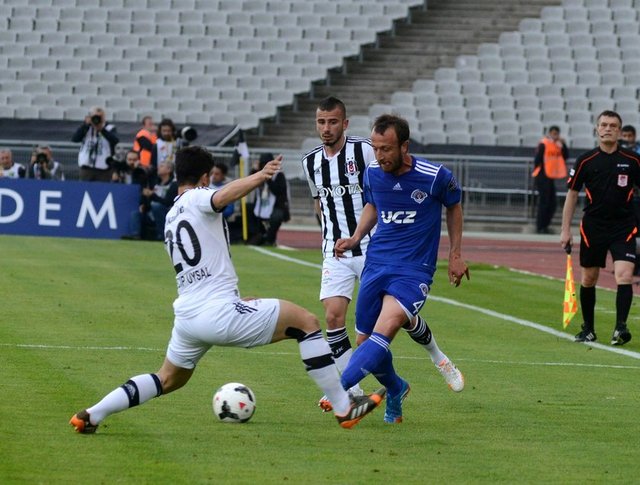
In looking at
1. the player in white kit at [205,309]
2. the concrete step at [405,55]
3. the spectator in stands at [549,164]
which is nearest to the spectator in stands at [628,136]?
the spectator in stands at [549,164]

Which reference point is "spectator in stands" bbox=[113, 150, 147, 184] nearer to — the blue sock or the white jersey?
the blue sock

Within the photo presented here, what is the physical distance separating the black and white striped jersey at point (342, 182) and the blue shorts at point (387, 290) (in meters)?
1.09

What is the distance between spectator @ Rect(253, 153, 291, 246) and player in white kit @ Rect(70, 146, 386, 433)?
17.1 m

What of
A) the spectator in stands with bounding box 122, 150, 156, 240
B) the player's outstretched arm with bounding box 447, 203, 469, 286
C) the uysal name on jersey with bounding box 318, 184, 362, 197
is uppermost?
the uysal name on jersey with bounding box 318, 184, 362, 197

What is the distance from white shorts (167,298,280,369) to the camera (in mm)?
7770

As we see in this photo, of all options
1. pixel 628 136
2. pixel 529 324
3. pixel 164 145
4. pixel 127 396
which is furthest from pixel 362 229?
pixel 164 145

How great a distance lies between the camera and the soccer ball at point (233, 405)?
8.34 meters

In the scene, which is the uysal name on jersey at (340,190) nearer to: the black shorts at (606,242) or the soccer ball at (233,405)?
the soccer ball at (233,405)

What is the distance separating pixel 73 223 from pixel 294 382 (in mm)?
16149

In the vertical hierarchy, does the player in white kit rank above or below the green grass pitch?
above

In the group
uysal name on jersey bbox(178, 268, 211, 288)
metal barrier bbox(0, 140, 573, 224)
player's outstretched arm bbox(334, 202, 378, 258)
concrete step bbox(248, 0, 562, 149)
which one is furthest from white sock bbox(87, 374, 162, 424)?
concrete step bbox(248, 0, 562, 149)

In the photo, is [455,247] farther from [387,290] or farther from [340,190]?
[340,190]

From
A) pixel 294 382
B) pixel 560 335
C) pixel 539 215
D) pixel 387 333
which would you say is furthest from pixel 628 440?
pixel 539 215

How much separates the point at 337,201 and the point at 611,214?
4197mm
